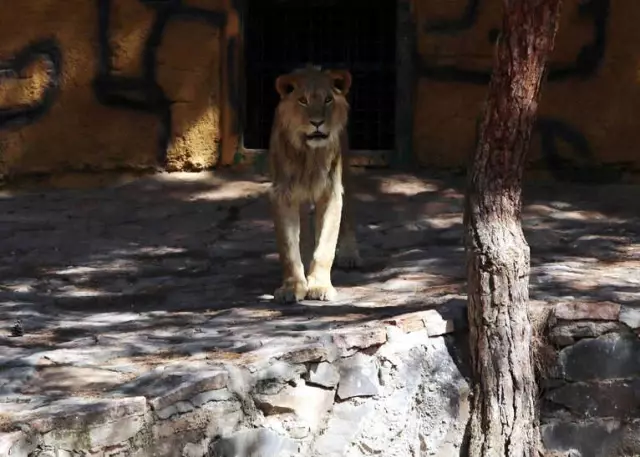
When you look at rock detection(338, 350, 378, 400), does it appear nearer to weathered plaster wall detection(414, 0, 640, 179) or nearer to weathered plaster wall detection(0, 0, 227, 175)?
weathered plaster wall detection(414, 0, 640, 179)

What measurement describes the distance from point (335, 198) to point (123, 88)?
3502 millimetres

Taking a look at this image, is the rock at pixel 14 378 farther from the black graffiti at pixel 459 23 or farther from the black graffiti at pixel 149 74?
the black graffiti at pixel 459 23

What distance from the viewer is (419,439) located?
226 inches

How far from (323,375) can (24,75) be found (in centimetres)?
509

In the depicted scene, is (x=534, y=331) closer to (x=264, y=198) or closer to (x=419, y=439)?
(x=419, y=439)

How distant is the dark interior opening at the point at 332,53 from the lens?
32.1 ft

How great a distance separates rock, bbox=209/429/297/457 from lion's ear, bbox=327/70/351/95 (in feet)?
6.86

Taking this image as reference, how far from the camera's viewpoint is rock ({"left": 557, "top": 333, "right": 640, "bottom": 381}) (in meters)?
5.92

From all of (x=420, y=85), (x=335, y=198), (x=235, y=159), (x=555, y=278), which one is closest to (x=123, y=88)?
(x=235, y=159)

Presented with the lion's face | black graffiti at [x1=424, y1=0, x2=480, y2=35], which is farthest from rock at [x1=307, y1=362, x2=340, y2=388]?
black graffiti at [x1=424, y1=0, x2=480, y2=35]

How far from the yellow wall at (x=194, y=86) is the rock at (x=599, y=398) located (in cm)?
361

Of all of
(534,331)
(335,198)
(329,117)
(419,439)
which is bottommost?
(419,439)

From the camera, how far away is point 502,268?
5.66 m

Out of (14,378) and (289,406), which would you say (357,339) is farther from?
(14,378)
